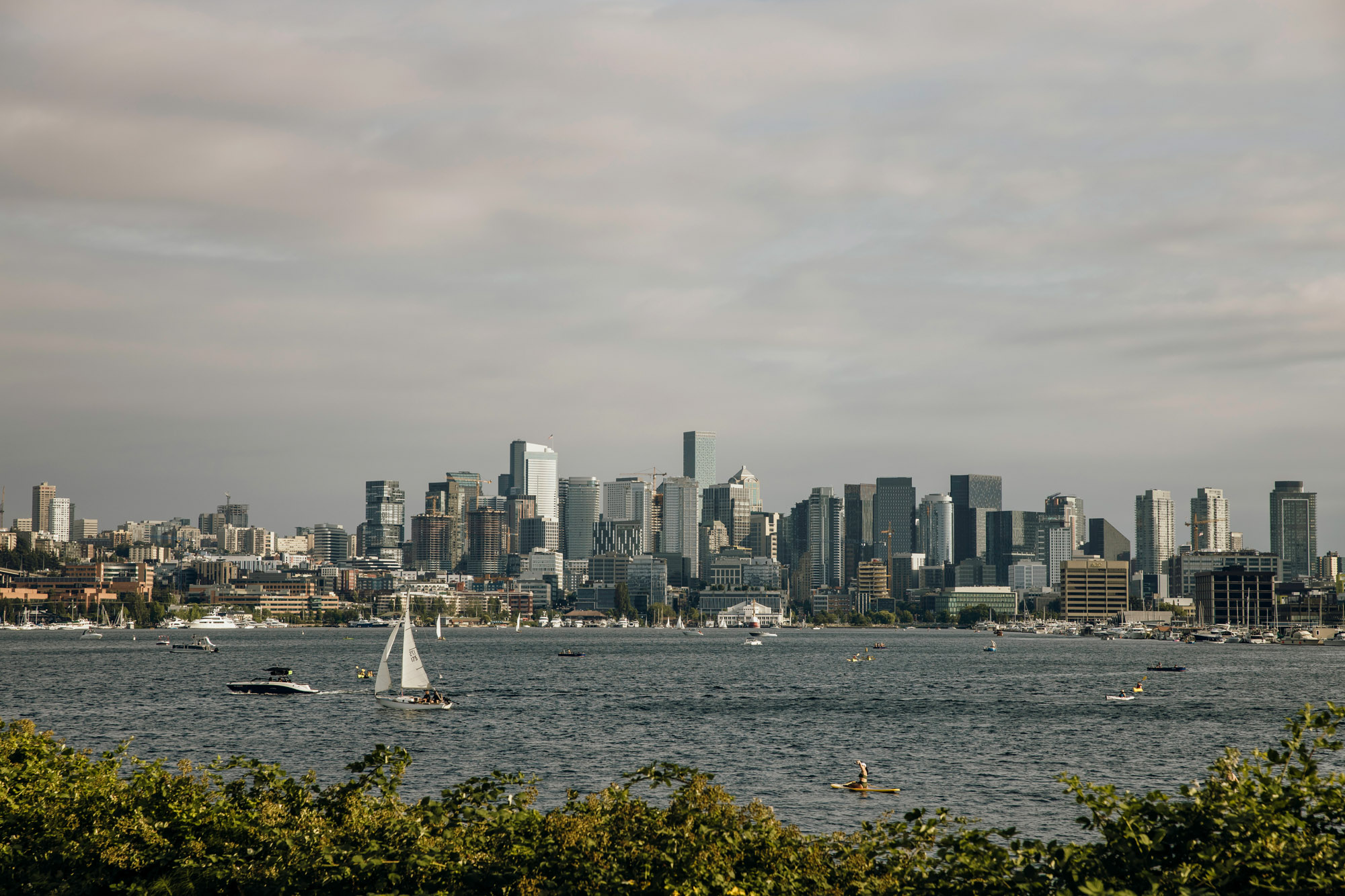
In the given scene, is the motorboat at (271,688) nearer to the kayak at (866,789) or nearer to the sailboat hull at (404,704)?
the sailboat hull at (404,704)

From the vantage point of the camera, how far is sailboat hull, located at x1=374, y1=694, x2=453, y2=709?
11412 cm

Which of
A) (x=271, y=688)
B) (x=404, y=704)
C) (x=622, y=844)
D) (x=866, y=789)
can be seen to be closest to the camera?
(x=622, y=844)

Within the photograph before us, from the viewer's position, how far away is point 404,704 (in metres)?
114

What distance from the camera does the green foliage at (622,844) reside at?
61.1 ft

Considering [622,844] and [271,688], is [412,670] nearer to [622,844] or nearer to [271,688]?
[271,688]

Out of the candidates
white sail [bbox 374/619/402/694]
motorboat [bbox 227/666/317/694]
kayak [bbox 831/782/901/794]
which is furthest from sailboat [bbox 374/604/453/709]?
kayak [bbox 831/782/901/794]

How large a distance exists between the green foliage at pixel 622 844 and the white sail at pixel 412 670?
9561cm

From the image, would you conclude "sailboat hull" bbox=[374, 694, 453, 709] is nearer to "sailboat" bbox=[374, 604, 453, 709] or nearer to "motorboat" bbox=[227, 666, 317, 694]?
"sailboat" bbox=[374, 604, 453, 709]

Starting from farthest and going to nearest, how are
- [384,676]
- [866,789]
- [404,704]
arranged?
[384,676], [404,704], [866,789]

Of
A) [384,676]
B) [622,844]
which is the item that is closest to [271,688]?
[384,676]

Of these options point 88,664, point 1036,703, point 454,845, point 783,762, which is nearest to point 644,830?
point 454,845

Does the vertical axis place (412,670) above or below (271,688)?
above

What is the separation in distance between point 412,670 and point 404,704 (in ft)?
34.8

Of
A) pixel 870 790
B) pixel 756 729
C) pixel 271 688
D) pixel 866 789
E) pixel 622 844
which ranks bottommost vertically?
pixel 271 688
